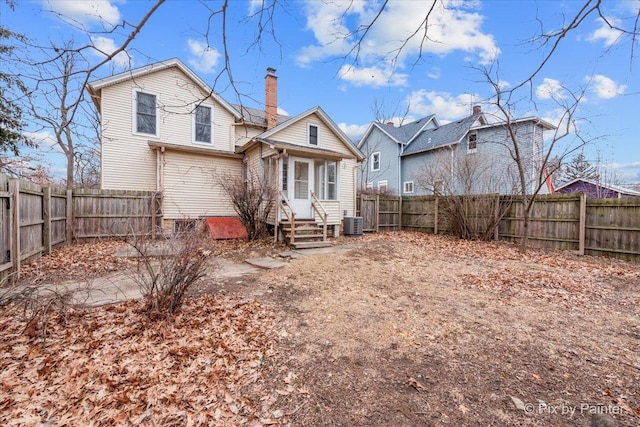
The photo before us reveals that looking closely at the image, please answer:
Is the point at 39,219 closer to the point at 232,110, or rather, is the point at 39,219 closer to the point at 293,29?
the point at 293,29

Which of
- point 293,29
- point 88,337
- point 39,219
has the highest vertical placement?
point 293,29

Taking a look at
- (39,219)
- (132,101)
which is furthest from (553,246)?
(132,101)

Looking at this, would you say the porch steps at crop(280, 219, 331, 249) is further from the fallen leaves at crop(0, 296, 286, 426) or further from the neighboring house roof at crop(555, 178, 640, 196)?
the neighboring house roof at crop(555, 178, 640, 196)

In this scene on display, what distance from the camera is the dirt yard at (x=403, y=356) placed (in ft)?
7.37

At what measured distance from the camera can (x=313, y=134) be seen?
→ 12422mm

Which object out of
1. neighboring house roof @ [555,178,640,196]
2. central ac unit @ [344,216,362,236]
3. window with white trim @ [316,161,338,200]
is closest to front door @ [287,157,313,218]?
window with white trim @ [316,161,338,200]

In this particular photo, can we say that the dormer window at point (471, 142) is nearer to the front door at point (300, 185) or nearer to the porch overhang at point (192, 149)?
the front door at point (300, 185)

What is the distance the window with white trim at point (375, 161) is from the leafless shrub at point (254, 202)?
1461 centimetres

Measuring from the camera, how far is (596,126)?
302 inches

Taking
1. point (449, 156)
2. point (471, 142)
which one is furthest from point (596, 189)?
point (449, 156)

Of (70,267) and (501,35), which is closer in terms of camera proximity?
(501,35)

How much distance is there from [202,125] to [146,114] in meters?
2.06

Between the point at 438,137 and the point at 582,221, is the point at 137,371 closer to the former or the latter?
the point at 582,221

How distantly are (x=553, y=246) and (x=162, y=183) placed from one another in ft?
45.9
